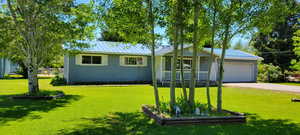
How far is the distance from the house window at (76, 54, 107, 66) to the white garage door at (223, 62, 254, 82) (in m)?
11.3

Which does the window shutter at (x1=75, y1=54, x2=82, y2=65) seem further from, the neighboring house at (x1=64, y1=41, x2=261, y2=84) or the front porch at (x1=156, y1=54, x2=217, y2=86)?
the front porch at (x1=156, y1=54, x2=217, y2=86)

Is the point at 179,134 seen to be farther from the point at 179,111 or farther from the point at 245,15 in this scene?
the point at 245,15

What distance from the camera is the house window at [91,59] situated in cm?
1639

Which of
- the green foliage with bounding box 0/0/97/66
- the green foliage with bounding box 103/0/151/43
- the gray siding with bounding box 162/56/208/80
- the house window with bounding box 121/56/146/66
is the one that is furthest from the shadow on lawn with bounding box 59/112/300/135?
the house window with bounding box 121/56/146/66

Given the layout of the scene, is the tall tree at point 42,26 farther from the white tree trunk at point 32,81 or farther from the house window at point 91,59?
the house window at point 91,59

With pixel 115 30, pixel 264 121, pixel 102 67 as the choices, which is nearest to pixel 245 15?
pixel 264 121

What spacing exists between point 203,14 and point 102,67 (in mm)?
12178

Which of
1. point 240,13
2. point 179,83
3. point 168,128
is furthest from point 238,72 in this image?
point 168,128

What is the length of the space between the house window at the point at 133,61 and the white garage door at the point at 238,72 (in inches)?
316

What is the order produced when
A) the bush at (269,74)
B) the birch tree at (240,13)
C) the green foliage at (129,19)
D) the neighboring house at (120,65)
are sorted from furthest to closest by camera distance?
1. the bush at (269,74)
2. the neighboring house at (120,65)
3. the birch tree at (240,13)
4. the green foliage at (129,19)

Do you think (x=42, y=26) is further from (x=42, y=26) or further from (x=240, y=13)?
(x=240, y=13)

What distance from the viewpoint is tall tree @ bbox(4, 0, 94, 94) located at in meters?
8.84

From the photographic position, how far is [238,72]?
2123cm

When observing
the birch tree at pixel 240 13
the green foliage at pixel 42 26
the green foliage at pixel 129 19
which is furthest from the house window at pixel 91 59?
the birch tree at pixel 240 13
